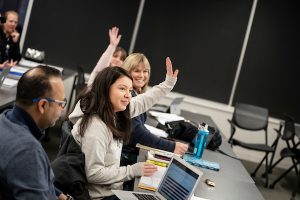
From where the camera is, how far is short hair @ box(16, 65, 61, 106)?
1662 millimetres

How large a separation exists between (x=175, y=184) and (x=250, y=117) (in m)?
4.21

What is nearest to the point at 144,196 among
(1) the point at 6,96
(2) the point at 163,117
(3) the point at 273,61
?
(1) the point at 6,96

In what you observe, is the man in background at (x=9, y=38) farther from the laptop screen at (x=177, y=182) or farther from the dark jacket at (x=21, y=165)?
the dark jacket at (x=21, y=165)

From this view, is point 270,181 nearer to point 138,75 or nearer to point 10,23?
point 138,75

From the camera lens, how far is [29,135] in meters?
1.57

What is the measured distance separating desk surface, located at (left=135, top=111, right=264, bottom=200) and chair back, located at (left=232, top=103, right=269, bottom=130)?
8.40ft

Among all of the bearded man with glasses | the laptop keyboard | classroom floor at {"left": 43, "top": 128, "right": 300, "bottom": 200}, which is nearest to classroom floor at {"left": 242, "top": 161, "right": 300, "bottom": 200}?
classroom floor at {"left": 43, "top": 128, "right": 300, "bottom": 200}

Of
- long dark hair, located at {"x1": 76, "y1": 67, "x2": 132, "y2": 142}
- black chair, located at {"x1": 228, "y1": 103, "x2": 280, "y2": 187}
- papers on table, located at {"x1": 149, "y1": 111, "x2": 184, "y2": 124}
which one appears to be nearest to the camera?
long dark hair, located at {"x1": 76, "y1": 67, "x2": 132, "y2": 142}

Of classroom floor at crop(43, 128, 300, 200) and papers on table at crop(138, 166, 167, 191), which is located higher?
papers on table at crop(138, 166, 167, 191)

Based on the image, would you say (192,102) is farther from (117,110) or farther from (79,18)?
(117,110)

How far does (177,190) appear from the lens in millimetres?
2289

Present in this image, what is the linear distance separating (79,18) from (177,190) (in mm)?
4854

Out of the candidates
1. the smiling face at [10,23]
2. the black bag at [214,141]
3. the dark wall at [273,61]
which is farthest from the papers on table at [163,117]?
the dark wall at [273,61]

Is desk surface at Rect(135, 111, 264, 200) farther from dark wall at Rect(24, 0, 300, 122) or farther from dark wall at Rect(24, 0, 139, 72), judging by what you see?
dark wall at Rect(24, 0, 139, 72)
